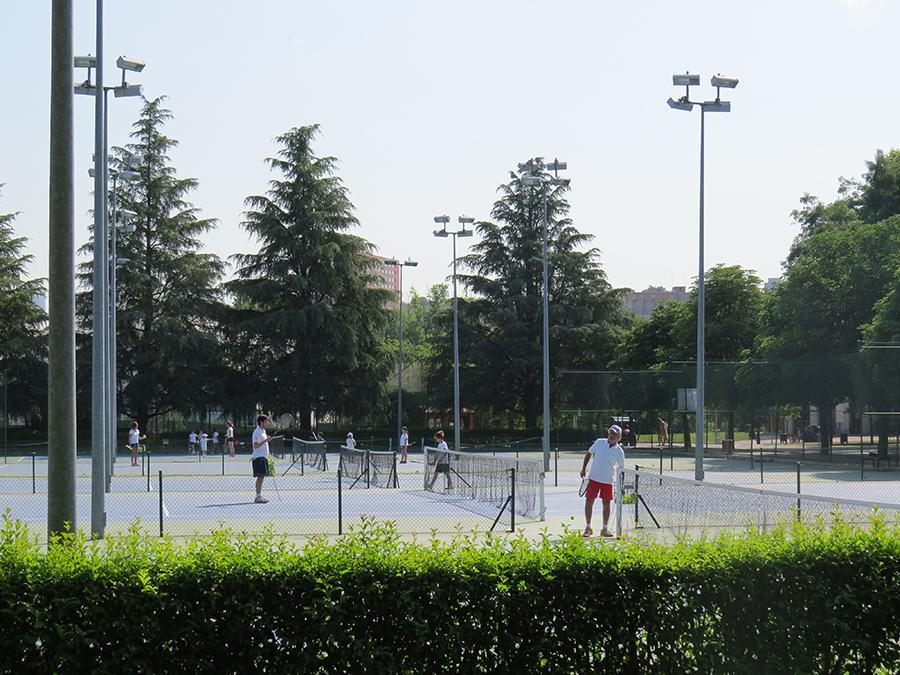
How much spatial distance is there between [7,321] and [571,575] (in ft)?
230

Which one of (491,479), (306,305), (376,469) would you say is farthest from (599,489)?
(306,305)

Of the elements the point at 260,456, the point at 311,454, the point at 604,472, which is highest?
the point at 604,472

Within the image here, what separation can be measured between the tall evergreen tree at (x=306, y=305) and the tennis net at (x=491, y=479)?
40356 millimetres

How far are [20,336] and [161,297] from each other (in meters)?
8.61

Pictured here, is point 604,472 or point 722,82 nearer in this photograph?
point 604,472

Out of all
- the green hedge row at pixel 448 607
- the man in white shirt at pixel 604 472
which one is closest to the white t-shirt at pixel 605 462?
the man in white shirt at pixel 604 472

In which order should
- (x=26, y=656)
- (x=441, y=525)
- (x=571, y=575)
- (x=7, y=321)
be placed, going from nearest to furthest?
(x=26, y=656), (x=571, y=575), (x=441, y=525), (x=7, y=321)

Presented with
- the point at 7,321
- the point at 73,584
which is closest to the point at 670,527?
the point at 73,584

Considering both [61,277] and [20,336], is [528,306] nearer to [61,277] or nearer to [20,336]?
[20,336]

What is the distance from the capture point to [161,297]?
2864 inches

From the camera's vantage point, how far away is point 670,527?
1305cm

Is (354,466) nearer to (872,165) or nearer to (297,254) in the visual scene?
(297,254)

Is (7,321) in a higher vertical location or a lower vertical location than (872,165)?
lower

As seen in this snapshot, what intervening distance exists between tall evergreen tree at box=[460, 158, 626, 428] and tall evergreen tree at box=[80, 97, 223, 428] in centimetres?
1640
